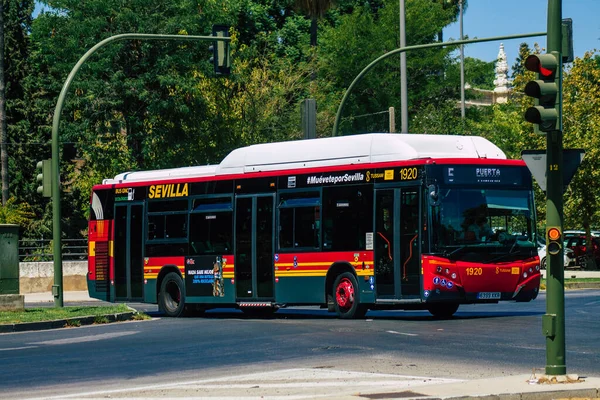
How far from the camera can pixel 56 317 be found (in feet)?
78.2

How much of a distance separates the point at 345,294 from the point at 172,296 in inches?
213

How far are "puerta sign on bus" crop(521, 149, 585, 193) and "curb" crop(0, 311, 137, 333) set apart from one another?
1222 cm

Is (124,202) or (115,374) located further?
(124,202)

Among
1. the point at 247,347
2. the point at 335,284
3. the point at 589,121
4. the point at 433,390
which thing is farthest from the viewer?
the point at 589,121

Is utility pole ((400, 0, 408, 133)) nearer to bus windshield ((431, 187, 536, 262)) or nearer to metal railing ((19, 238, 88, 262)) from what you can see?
metal railing ((19, 238, 88, 262))

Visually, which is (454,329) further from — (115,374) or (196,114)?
(196,114)

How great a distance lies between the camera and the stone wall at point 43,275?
→ 137ft

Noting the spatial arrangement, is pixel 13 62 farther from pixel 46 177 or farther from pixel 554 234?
pixel 554 234

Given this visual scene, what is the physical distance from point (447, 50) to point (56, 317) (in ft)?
172

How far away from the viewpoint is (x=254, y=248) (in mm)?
25125

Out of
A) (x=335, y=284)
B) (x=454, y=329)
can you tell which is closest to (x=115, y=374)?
(x=454, y=329)

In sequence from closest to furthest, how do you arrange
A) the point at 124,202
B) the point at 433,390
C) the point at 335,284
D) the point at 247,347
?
1. the point at 433,390
2. the point at 247,347
3. the point at 335,284
4. the point at 124,202

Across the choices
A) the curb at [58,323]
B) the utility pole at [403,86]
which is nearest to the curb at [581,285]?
the utility pole at [403,86]

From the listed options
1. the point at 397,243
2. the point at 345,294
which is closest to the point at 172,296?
the point at 345,294
